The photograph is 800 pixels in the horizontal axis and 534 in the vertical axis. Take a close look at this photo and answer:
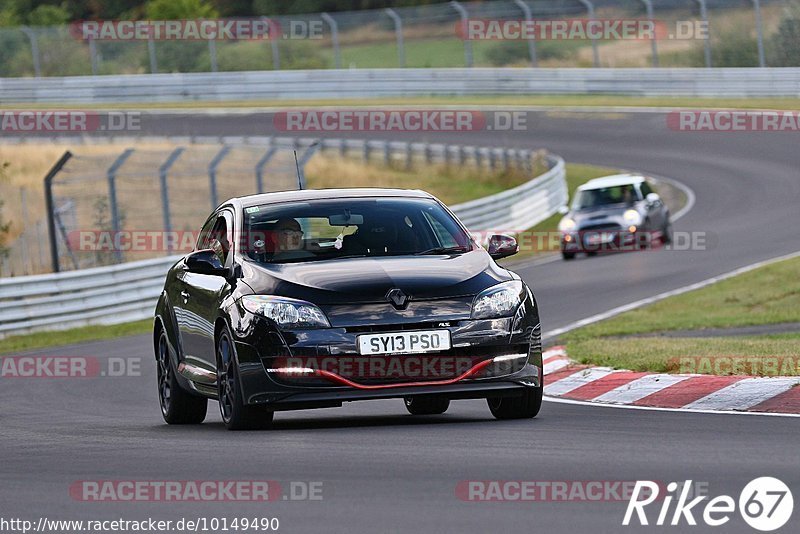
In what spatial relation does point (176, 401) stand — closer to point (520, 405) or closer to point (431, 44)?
point (520, 405)

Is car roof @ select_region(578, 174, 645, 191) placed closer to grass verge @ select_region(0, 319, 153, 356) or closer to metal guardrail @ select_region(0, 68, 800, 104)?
grass verge @ select_region(0, 319, 153, 356)

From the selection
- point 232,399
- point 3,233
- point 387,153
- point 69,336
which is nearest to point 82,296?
point 69,336

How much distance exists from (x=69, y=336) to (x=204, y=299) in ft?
41.1

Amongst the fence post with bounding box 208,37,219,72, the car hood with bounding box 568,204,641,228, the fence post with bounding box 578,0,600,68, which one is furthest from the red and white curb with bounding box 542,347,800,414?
the fence post with bounding box 208,37,219,72

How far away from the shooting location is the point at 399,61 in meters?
53.9

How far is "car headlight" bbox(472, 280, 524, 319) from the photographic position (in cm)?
942

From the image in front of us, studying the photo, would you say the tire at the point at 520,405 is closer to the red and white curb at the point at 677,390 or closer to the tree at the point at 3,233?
the red and white curb at the point at 677,390

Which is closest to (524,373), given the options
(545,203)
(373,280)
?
(373,280)

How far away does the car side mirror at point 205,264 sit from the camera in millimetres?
10148

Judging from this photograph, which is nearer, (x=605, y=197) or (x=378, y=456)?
(x=378, y=456)

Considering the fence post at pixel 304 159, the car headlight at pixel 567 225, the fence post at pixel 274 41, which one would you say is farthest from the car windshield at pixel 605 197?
the fence post at pixel 274 41

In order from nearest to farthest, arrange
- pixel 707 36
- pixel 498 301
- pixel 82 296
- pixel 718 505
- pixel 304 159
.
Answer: pixel 718 505 → pixel 498 301 → pixel 304 159 → pixel 82 296 → pixel 707 36

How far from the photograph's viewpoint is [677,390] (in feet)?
36.1

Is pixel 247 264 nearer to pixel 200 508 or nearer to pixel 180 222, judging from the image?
pixel 200 508
